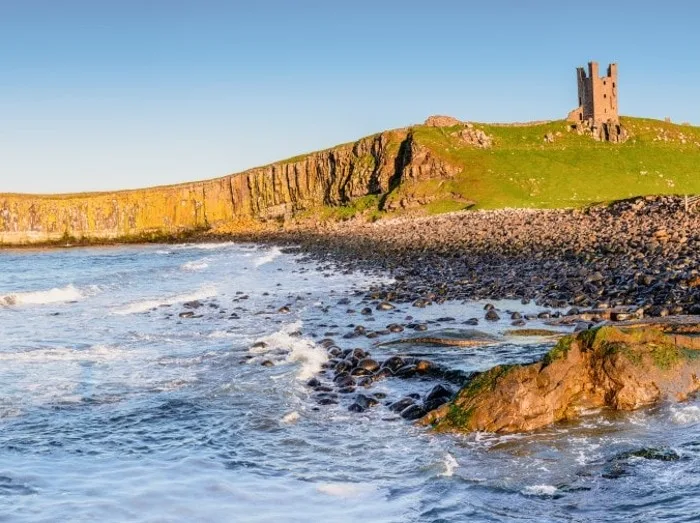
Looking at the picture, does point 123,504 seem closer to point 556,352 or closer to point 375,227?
point 556,352

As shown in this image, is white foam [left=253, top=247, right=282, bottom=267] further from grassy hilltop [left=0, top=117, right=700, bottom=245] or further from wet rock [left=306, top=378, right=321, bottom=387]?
wet rock [left=306, top=378, right=321, bottom=387]

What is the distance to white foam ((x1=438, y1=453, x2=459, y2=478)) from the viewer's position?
9.93 meters

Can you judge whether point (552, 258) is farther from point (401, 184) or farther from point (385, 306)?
point (401, 184)

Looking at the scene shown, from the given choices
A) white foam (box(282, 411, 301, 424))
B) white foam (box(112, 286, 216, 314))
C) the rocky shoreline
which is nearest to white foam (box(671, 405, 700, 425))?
white foam (box(282, 411, 301, 424))

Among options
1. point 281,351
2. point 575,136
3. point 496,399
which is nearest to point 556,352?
point 496,399

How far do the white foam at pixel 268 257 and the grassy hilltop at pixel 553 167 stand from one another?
23086mm

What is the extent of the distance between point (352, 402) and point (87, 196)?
11534 centimetres

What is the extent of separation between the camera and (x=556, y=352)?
41.9ft

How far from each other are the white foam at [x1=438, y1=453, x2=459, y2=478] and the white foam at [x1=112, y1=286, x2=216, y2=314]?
75.3 feet

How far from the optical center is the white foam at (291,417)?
13.2 m

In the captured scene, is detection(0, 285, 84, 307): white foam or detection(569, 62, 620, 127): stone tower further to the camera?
detection(569, 62, 620, 127): stone tower

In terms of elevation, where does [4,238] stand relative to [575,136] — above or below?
below

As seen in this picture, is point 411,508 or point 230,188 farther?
point 230,188

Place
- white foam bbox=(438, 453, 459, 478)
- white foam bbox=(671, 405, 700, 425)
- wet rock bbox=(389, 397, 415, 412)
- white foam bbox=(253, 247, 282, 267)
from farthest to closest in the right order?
white foam bbox=(253, 247, 282, 267), wet rock bbox=(389, 397, 415, 412), white foam bbox=(671, 405, 700, 425), white foam bbox=(438, 453, 459, 478)
